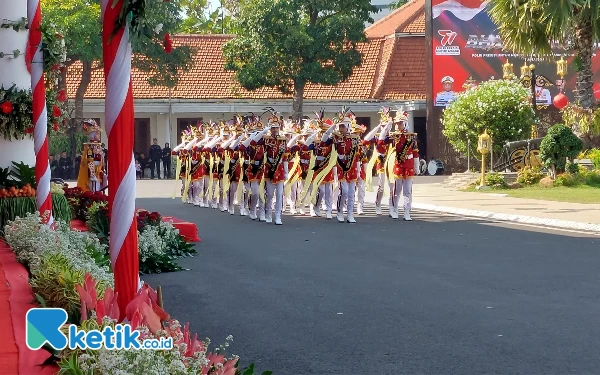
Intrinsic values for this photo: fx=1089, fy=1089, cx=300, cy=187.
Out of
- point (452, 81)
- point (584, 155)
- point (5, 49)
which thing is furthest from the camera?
point (452, 81)

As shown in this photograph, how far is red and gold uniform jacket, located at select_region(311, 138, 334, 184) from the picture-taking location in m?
22.3

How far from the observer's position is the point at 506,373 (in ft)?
25.2

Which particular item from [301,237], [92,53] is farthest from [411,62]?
[301,237]

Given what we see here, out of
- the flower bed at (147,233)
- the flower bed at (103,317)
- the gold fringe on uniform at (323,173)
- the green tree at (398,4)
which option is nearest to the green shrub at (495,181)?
the gold fringe on uniform at (323,173)

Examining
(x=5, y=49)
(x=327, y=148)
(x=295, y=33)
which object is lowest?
(x=327, y=148)

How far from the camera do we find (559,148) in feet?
97.3

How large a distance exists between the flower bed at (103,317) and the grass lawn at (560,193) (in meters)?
17.4

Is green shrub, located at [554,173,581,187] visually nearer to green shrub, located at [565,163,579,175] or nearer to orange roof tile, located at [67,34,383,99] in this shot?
green shrub, located at [565,163,579,175]

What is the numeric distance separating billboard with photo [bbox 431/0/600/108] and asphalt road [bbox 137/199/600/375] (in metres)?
27.4

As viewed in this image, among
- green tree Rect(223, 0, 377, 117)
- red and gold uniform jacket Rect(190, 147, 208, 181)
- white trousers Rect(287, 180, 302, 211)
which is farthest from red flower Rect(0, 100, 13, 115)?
green tree Rect(223, 0, 377, 117)

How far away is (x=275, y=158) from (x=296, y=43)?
21101mm

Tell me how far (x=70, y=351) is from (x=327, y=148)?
16121 mm

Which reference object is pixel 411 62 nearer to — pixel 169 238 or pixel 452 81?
pixel 452 81

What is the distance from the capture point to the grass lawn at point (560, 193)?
25547mm
